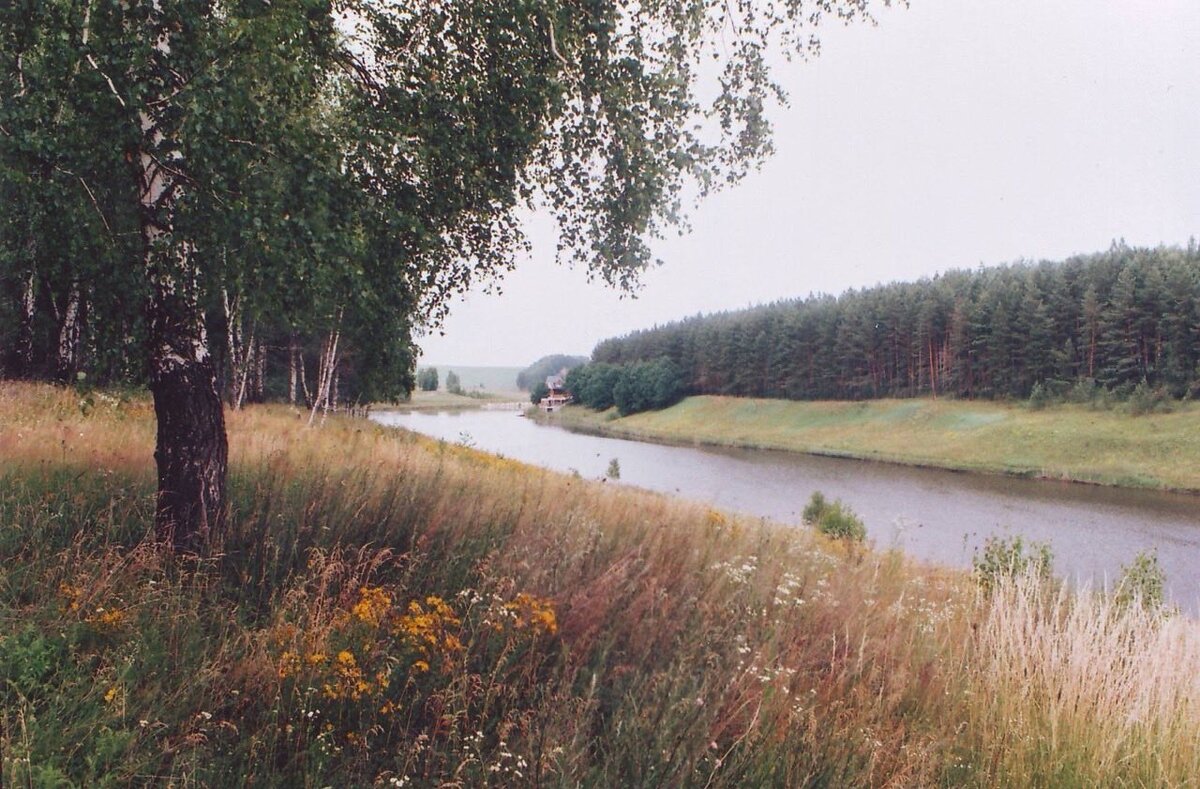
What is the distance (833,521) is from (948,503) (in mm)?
16775

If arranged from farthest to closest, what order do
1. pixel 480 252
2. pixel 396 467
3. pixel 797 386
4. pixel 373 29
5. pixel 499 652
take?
pixel 797 386
pixel 396 467
pixel 480 252
pixel 373 29
pixel 499 652

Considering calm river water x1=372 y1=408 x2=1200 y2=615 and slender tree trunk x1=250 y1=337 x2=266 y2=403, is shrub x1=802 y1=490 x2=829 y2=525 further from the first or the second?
slender tree trunk x1=250 y1=337 x2=266 y2=403

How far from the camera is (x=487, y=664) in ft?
9.53

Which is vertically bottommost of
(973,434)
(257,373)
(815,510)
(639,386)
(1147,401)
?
(815,510)

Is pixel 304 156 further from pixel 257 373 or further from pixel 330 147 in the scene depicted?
pixel 257 373

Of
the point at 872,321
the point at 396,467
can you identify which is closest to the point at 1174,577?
the point at 396,467

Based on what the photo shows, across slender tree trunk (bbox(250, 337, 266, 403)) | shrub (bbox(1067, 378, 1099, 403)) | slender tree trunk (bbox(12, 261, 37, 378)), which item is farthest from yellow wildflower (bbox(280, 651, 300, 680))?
shrub (bbox(1067, 378, 1099, 403))

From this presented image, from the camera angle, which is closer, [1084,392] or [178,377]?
[178,377]

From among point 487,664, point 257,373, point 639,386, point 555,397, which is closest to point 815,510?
point 487,664

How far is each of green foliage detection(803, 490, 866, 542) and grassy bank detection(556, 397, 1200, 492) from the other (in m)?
27.0

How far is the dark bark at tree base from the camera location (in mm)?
3779

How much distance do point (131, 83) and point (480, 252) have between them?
110 inches

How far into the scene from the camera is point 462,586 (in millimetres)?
3748

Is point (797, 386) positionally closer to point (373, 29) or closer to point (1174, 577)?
point (1174, 577)
